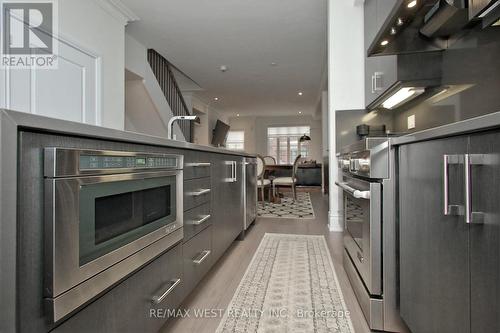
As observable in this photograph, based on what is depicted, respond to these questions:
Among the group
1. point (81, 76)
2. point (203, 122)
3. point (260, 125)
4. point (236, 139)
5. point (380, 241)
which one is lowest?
point (380, 241)

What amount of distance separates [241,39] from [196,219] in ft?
12.4

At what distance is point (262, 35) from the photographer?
13.6 feet

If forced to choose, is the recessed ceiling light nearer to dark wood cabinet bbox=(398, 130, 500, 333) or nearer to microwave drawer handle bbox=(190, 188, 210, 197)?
dark wood cabinet bbox=(398, 130, 500, 333)

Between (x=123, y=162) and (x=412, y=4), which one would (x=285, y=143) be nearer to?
(x=412, y=4)

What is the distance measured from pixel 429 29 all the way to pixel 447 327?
1.60m

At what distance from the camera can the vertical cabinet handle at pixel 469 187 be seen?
2.09ft

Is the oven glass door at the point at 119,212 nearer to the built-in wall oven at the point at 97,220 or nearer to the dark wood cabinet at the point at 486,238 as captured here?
the built-in wall oven at the point at 97,220

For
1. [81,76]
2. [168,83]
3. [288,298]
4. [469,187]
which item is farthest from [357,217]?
[168,83]

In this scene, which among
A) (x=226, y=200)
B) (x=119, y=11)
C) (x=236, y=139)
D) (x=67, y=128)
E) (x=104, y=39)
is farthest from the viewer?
(x=236, y=139)

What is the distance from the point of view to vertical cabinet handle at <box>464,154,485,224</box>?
2.09 ft

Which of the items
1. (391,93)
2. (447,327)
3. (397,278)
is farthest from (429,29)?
(447,327)

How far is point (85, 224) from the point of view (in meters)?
0.65

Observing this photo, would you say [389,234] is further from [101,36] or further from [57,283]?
[101,36]

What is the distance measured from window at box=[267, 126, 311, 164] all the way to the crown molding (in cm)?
780
